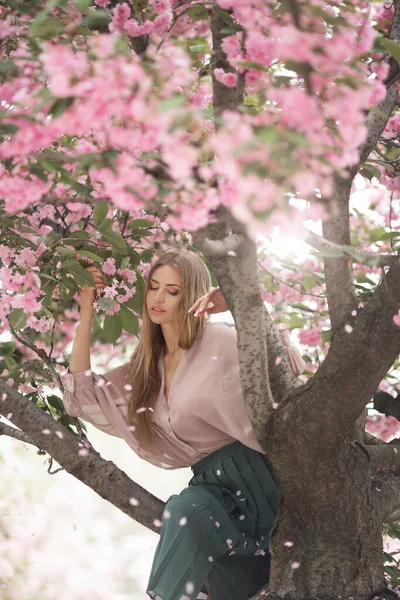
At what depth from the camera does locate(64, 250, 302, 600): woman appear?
6.99 ft

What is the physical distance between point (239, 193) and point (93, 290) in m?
1.29

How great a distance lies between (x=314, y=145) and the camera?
3.78ft

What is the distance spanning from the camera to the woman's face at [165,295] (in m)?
2.39

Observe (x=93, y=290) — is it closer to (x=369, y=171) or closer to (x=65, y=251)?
(x=65, y=251)

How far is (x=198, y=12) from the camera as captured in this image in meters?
1.73

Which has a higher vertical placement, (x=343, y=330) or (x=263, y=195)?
(x=343, y=330)

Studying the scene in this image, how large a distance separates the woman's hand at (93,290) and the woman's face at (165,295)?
163mm

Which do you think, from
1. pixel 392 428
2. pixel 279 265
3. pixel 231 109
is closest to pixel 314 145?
pixel 231 109

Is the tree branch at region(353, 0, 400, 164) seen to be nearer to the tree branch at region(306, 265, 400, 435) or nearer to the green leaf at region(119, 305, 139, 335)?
the tree branch at region(306, 265, 400, 435)

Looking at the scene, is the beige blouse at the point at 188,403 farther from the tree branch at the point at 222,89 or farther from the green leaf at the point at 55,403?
the tree branch at the point at 222,89

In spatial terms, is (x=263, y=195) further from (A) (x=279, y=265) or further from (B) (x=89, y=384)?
(A) (x=279, y=265)

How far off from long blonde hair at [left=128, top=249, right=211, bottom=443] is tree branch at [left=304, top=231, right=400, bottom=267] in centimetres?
77

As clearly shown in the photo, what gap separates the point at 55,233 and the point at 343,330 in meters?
1.15

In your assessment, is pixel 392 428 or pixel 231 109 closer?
pixel 231 109
